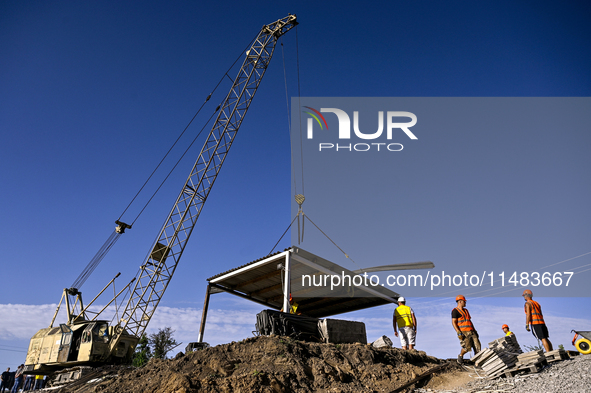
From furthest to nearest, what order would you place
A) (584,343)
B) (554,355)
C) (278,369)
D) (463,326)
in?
(463,326), (278,369), (584,343), (554,355)

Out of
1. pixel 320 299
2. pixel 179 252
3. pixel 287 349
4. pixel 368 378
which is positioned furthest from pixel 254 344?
pixel 179 252

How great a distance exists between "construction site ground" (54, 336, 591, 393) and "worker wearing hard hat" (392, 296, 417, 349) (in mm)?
697

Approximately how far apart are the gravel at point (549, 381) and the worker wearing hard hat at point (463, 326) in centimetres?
131

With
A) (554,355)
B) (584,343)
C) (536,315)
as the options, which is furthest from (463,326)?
(584,343)

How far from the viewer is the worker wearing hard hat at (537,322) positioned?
32.7 ft

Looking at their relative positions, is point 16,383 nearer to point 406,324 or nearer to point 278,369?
point 278,369

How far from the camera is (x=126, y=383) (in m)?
11.2

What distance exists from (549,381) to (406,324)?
4.75 meters

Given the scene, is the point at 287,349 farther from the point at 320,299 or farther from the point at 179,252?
the point at 179,252

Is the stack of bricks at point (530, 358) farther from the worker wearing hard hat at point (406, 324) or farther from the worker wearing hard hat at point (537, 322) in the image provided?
the worker wearing hard hat at point (406, 324)

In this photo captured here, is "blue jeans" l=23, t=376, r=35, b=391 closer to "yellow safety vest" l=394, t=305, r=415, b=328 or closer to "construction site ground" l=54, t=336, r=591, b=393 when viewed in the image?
"construction site ground" l=54, t=336, r=591, b=393

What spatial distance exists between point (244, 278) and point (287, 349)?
10349mm

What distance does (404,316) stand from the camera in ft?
41.9

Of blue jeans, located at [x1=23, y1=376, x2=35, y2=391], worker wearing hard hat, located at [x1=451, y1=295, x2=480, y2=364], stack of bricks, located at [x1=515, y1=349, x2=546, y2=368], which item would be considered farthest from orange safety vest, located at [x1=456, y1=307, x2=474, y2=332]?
blue jeans, located at [x1=23, y1=376, x2=35, y2=391]
